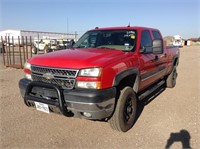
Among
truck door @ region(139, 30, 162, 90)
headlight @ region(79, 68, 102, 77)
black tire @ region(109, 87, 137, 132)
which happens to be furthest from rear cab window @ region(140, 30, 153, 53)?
headlight @ region(79, 68, 102, 77)

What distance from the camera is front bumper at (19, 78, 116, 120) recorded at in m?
3.30

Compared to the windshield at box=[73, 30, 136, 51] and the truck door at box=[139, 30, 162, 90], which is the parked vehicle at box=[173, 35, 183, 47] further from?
the windshield at box=[73, 30, 136, 51]

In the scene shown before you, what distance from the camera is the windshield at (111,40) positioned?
4.68 meters

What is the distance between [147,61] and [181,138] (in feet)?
5.85

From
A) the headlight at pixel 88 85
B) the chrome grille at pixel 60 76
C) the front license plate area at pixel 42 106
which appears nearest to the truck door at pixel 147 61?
the headlight at pixel 88 85

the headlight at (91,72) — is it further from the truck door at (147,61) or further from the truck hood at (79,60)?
the truck door at (147,61)

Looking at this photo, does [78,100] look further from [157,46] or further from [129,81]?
[157,46]

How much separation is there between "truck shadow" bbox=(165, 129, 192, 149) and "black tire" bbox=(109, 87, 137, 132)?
0.78 meters

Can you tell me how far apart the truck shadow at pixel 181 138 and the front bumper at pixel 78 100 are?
1147 mm

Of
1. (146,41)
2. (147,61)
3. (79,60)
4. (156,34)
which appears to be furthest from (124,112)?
(156,34)

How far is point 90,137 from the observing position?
3877mm

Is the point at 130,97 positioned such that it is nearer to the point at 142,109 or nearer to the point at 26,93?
the point at 142,109

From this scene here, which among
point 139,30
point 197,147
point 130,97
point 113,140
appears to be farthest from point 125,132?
point 139,30

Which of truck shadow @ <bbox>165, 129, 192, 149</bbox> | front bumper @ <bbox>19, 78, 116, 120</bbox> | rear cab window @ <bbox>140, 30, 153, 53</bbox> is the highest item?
rear cab window @ <bbox>140, 30, 153, 53</bbox>
